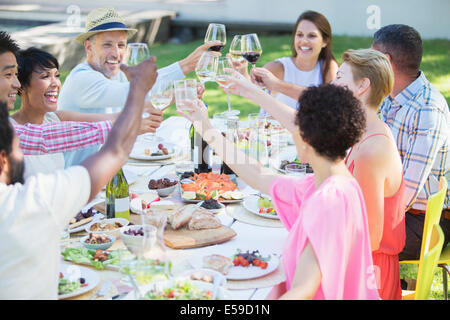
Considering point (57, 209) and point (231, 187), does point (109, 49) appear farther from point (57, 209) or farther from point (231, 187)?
point (57, 209)

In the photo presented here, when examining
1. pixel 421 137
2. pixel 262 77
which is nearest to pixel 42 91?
pixel 262 77

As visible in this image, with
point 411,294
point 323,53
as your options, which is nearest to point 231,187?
point 411,294

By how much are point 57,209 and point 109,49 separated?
2.73m

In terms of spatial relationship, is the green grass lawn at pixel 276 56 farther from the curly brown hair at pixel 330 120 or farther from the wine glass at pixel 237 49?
the curly brown hair at pixel 330 120

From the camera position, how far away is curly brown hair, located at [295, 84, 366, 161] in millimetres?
2215

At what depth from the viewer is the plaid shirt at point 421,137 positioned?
3441 mm

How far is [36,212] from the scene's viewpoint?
1833mm

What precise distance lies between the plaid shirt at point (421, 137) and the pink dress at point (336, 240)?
1.29 m

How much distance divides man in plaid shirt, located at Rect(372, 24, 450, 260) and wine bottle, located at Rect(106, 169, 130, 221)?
5.77 ft

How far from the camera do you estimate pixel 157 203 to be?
325cm

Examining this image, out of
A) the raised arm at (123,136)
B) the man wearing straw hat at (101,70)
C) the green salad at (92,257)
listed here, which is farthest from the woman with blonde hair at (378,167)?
the man wearing straw hat at (101,70)

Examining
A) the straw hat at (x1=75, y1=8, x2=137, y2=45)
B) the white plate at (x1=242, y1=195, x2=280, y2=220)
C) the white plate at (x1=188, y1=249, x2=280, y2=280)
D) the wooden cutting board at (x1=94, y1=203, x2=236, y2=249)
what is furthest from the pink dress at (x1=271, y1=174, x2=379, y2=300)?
the straw hat at (x1=75, y1=8, x2=137, y2=45)

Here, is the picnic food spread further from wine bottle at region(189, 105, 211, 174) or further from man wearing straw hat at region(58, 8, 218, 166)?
man wearing straw hat at region(58, 8, 218, 166)
